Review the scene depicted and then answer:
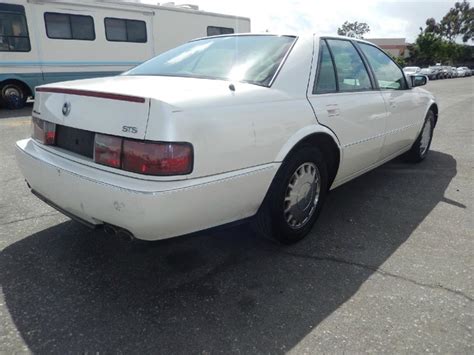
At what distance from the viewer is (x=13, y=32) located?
9.96 metres

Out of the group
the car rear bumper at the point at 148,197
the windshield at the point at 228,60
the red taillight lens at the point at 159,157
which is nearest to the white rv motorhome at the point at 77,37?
the windshield at the point at 228,60

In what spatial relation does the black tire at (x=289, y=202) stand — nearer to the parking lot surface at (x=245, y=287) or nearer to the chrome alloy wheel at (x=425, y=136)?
the parking lot surface at (x=245, y=287)

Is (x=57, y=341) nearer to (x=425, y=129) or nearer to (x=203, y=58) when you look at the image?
(x=203, y=58)

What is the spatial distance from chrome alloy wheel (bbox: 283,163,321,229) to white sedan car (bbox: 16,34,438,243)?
0.03 ft

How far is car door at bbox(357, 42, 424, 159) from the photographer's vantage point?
3.78 meters

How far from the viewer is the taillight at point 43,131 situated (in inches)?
99.6

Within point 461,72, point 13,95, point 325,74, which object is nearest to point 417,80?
point 325,74

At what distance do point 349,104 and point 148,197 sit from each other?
1.99 metres

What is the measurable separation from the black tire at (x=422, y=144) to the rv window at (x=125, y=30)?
32.0 feet

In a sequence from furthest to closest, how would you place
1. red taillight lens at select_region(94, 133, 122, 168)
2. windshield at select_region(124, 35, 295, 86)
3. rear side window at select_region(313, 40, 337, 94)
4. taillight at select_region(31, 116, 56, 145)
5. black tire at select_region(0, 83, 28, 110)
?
1. black tire at select_region(0, 83, 28, 110)
2. rear side window at select_region(313, 40, 337, 94)
3. windshield at select_region(124, 35, 295, 86)
4. taillight at select_region(31, 116, 56, 145)
5. red taillight lens at select_region(94, 133, 122, 168)

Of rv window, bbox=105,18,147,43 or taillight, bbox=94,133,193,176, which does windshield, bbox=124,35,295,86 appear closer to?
taillight, bbox=94,133,193,176

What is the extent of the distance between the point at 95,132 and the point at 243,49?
4.52 ft

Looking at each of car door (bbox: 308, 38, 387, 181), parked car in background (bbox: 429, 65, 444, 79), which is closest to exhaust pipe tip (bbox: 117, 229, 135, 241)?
car door (bbox: 308, 38, 387, 181)

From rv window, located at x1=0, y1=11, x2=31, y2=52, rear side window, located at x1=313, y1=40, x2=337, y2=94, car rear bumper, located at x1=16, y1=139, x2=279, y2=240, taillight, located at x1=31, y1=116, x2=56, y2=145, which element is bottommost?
car rear bumper, located at x1=16, y1=139, x2=279, y2=240
